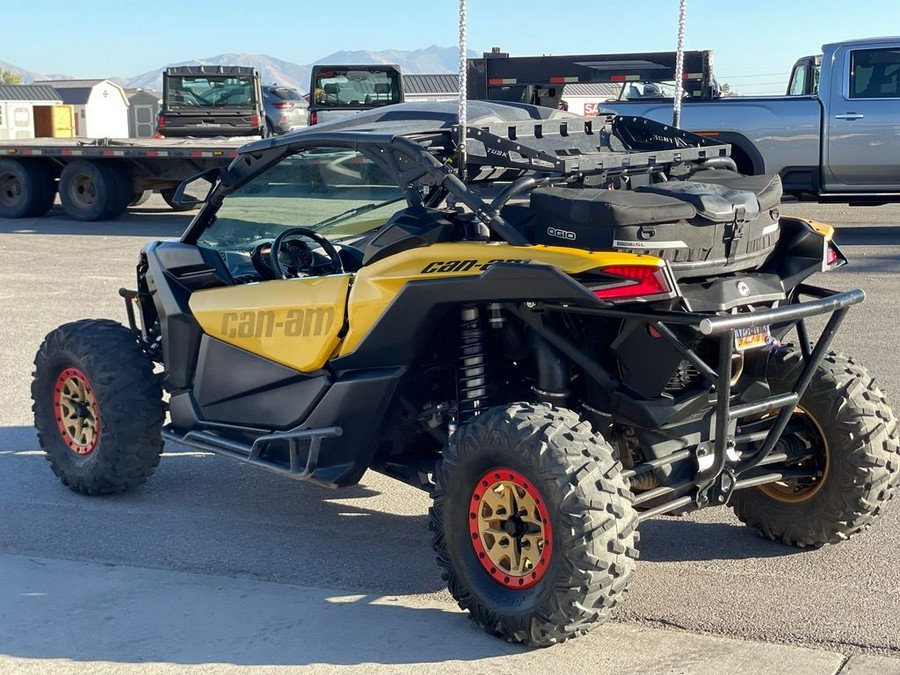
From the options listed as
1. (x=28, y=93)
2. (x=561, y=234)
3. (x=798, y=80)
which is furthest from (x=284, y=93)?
(x=28, y=93)

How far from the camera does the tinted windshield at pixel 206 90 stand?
23.7m

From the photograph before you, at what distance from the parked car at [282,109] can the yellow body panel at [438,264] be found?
2305cm

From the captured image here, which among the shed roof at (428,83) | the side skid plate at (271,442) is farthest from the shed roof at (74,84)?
the side skid plate at (271,442)

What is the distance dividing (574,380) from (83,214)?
15.4 metres

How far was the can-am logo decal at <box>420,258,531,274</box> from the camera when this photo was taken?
13.3 feet

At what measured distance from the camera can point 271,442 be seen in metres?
4.98

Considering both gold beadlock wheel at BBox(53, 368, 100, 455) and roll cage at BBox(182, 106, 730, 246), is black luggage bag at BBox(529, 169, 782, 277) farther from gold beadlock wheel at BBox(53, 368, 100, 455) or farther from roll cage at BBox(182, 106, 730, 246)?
gold beadlock wheel at BBox(53, 368, 100, 455)

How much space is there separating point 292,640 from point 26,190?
16508 millimetres

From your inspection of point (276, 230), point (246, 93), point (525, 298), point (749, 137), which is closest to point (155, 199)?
point (246, 93)

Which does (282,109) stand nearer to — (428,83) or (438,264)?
(438,264)

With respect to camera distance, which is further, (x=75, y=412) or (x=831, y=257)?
(x=75, y=412)

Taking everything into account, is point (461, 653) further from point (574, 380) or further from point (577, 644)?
point (574, 380)

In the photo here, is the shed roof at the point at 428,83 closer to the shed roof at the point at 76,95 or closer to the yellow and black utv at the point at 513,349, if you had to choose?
the shed roof at the point at 76,95

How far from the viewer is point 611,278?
152 inches
